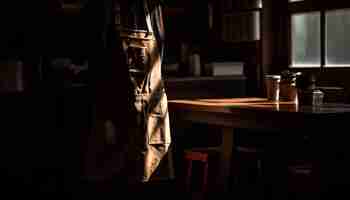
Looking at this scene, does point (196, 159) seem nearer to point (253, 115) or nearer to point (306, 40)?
point (253, 115)

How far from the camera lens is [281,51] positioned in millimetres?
5430

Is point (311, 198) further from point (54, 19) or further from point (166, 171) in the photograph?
point (54, 19)

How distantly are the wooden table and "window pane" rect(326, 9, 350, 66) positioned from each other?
2.31ft

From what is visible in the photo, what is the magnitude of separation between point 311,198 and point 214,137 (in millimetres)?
1909

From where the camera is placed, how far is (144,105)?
4.21m

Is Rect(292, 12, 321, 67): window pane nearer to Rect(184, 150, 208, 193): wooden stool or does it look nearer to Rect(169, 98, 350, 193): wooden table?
Rect(169, 98, 350, 193): wooden table

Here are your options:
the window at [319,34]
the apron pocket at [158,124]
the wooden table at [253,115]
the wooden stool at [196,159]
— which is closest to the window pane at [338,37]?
the window at [319,34]

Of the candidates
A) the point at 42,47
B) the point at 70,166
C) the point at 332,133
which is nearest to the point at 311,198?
the point at 332,133

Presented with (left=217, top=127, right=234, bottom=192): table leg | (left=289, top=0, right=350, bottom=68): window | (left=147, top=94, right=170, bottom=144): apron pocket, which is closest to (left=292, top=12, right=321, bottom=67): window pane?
(left=289, top=0, right=350, bottom=68): window

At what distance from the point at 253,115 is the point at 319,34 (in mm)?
1294

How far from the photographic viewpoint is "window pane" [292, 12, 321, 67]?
5059 mm

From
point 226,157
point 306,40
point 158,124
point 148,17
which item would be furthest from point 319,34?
point 158,124

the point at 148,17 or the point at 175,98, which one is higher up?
the point at 148,17

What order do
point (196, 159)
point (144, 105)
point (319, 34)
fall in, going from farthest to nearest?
point (319, 34)
point (196, 159)
point (144, 105)
